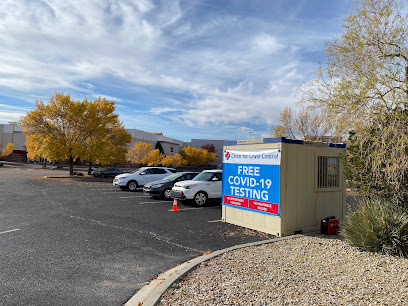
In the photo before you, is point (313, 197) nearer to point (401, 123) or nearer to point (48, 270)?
point (401, 123)

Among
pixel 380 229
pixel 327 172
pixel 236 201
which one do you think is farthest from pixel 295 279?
pixel 327 172

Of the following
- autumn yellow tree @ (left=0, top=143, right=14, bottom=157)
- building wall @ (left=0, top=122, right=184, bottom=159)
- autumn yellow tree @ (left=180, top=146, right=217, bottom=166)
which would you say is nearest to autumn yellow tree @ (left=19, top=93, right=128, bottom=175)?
autumn yellow tree @ (left=180, top=146, right=217, bottom=166)

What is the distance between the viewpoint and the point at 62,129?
102 ft

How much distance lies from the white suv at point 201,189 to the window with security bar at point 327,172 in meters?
5.59

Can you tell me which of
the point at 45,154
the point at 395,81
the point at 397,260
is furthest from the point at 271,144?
the point at 45,154

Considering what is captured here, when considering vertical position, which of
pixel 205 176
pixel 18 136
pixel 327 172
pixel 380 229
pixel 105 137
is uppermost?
pixel 18 136

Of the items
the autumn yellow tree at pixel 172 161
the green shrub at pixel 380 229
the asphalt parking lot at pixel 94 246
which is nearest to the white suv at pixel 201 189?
the asphalt parking lot at pixel 94 246

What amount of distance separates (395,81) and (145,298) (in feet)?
20.1

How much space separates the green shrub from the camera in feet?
19.3

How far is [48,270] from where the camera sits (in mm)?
5332

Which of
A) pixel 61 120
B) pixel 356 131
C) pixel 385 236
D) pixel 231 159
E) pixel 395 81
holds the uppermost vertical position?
pixel 61 120

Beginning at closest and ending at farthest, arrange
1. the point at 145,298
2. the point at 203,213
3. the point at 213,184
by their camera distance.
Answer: the point at 145,298
the point at 203,213
the point at 213,184

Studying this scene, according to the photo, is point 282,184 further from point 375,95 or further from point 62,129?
point 62,129

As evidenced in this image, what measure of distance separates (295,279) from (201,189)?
8874 millimetres
